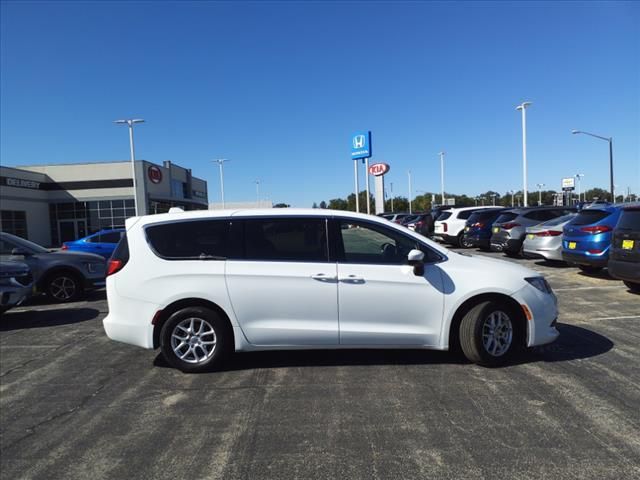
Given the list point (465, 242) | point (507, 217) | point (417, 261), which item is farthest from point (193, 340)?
point (465, 242)

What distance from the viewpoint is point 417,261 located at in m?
4.72

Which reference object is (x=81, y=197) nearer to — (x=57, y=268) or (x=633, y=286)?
(x=57, y=268)

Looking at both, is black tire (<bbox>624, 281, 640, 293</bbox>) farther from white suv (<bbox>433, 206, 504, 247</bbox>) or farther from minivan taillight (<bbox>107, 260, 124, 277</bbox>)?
white suv (<bbox>433, 206, 504, 247</bbox>)

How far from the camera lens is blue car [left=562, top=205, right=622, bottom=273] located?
31.3 feet

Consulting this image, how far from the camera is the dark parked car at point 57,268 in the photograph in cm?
956

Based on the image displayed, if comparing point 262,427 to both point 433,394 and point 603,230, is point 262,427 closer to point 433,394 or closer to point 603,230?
point 433,394

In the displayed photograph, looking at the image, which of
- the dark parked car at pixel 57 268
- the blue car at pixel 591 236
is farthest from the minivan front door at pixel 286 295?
the blue car at pixel 591 236

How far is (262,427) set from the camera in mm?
3744

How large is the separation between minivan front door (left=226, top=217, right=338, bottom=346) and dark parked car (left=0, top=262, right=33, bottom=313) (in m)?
5.04

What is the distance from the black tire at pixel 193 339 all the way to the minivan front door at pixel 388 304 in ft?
4.13

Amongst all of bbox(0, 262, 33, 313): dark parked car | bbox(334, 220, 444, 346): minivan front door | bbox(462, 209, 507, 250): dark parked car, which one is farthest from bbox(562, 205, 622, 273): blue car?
bbox(0, 262, 33, 313): dark parked car

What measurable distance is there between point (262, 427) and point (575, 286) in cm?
815

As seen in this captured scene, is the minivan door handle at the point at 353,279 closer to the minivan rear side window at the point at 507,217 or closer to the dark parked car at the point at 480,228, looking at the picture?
the minivan rear side window at the point at 507,217

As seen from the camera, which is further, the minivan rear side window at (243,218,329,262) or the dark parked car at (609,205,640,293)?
the dark parked car at (609,205,640,293)
